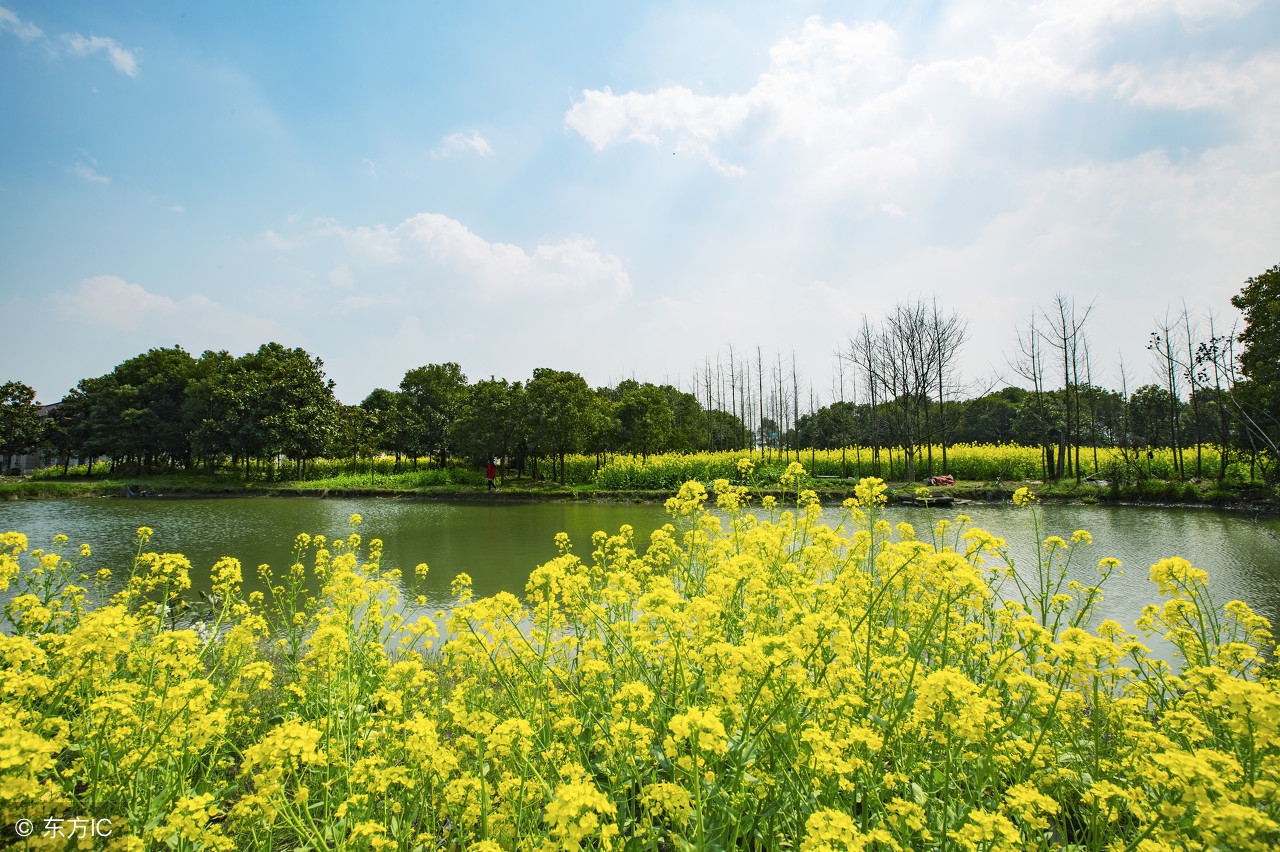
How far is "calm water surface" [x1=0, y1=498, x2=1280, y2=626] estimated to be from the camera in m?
8.99

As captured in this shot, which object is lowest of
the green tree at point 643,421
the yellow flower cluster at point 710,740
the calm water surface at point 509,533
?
the calm water surface at point 509,533

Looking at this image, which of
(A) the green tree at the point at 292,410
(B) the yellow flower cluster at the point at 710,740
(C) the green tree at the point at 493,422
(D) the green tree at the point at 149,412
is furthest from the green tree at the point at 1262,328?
(D) the green tree at the point at 149,412

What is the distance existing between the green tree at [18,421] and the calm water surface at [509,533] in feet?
92.9

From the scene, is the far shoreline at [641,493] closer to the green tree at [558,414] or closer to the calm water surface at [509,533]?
the calm water surface at [509,533]

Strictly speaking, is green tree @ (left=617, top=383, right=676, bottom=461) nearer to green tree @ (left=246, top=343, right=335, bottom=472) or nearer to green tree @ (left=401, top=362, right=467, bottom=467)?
green tree @ (left=401, top=362, right=467, bottom=467)

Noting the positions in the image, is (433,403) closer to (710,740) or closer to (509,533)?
(509,533)

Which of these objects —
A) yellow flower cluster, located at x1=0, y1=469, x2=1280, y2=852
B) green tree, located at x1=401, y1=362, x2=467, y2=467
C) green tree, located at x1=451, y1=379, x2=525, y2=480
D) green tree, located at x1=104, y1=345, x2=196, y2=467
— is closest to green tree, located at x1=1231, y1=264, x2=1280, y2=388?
yellow flower cluster, located at x1=0, y1=469, x2=1280, y2=852

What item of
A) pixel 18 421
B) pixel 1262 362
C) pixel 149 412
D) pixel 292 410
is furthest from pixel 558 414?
pixel 18 421

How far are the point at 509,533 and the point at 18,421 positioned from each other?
52483 millimetres

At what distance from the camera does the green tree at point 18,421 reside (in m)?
42.4

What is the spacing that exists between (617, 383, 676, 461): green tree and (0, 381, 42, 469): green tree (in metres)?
47.1

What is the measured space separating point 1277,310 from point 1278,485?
17.3 ft

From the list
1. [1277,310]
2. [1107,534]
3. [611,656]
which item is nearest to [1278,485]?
[1277,310]

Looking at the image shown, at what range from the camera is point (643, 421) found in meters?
33.4
